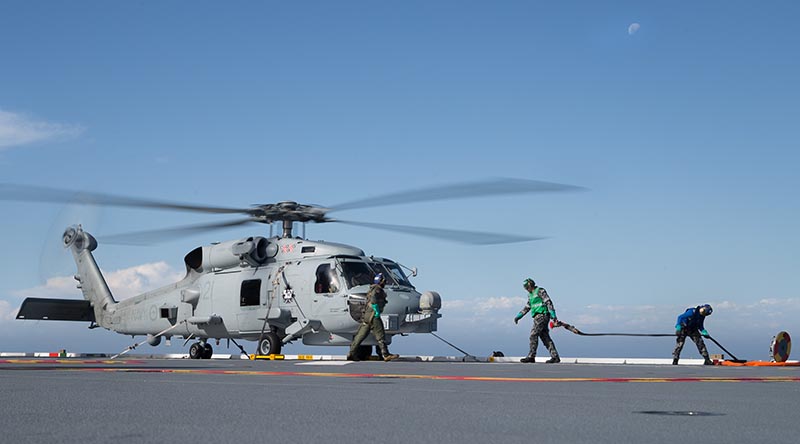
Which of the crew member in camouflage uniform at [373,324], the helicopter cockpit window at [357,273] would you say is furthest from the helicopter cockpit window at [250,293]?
the crew member in camouflage uniform at [373,324]

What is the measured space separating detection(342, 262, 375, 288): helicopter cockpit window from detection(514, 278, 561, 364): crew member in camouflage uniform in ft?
16.0

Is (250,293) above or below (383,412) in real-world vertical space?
above

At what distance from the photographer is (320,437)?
431cm

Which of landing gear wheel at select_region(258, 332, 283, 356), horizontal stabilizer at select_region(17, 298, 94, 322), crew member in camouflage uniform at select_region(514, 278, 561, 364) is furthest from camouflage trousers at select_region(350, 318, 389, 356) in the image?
horizontal stabilizer at select_region(17, 298, 94, 322)

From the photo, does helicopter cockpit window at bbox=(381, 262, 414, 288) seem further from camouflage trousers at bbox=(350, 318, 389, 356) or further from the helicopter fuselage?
camouflage trousers at bbox=(350, 318, 389, 356)

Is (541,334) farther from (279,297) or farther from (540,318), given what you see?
(279,297)

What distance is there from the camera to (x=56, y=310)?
95.6ft

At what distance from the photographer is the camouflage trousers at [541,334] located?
19.3 meters

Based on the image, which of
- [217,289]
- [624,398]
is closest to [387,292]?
[217,289]

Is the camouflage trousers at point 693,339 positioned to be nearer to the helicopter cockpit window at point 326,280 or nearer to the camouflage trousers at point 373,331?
the camouflage trousers at point 373,331

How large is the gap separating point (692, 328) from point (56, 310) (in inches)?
801

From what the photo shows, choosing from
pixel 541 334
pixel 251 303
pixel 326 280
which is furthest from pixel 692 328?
pixel 251 303

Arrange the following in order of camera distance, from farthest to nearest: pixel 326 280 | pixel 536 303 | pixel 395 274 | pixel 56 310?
pixel 56 310 < pixel 395 274 < pixel 326 280 < pixel 536 303

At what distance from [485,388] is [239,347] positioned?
62.2 feet
